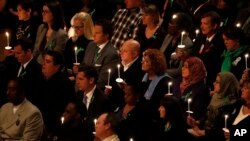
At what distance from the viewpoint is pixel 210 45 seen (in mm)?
9781

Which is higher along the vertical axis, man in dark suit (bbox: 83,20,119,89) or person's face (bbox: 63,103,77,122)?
man in dark suit (bbox: 83,20,119,89)

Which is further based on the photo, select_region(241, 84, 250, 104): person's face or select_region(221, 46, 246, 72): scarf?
select_region(221, 46, 246, 72): scarf

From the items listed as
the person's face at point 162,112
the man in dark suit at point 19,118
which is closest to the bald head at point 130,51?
the person's face at point 162,112

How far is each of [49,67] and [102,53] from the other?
890 mm

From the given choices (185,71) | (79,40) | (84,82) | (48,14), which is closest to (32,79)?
(84,82)

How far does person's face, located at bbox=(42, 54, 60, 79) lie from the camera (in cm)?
898

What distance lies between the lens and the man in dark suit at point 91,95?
8500 mm

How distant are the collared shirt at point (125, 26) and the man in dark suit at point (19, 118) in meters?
2.66

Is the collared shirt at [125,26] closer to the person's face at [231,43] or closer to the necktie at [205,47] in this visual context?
the necktie at [205,47]

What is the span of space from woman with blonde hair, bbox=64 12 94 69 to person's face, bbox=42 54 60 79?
118 centimetres

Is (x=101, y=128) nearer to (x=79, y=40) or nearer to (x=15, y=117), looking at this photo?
(x=15, y=117)

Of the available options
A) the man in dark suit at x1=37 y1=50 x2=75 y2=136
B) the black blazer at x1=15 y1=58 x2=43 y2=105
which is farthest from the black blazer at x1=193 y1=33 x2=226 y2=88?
the black blazer at x1=15 y1=58 x2=43 y2=105

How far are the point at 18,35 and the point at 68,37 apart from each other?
2.54ft

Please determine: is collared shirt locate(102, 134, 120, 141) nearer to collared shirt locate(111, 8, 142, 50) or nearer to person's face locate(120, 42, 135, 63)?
person's face locate(120, 42, 135, 63)
